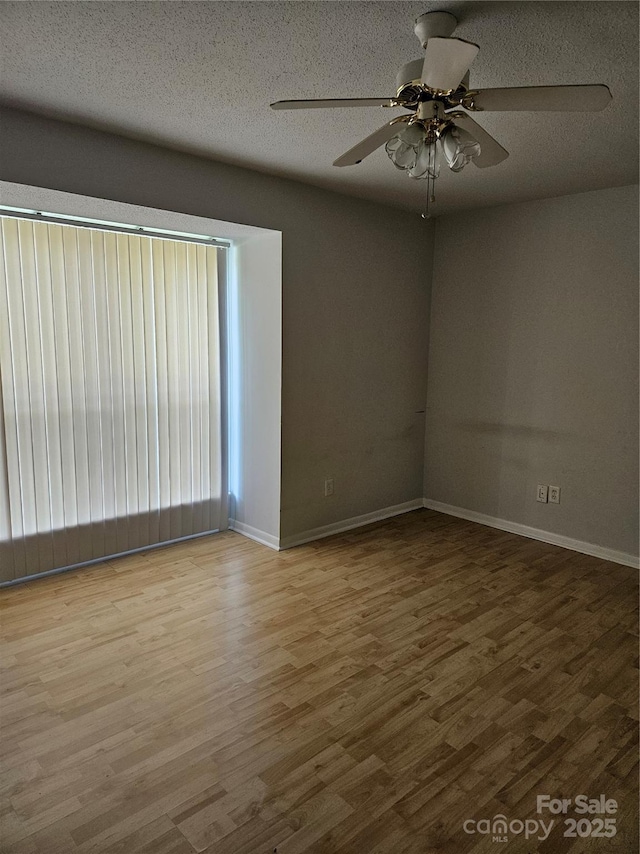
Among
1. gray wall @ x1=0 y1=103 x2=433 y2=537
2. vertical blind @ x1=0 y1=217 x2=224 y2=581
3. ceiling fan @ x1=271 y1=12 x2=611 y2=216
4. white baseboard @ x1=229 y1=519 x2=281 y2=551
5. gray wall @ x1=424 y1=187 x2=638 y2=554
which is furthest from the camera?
white baseboard @ x1=229 y1=519 x2=281 y2=551

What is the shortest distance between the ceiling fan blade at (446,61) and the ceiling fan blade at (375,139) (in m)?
0.25

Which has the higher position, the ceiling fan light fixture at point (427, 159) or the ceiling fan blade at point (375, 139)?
the ceiling fan blade at point (375, 139)

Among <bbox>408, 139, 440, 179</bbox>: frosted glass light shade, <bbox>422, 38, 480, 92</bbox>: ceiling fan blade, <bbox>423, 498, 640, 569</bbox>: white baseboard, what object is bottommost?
<bbox>423, 498, 640, 569</bbox>: white baseboard

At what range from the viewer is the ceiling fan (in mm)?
1486

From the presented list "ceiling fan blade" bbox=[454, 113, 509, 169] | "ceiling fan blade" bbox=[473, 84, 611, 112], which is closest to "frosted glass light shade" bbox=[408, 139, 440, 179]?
"ceiling fan blade" bbox=[454, 113, 509, 169]

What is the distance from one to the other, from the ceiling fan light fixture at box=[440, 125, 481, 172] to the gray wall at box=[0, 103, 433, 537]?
166 cm

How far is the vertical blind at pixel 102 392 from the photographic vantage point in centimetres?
312

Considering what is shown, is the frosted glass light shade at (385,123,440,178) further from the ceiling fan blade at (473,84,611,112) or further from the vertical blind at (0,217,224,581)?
the vertical blind at (0,217,224,581)

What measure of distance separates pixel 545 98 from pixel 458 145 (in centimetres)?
34

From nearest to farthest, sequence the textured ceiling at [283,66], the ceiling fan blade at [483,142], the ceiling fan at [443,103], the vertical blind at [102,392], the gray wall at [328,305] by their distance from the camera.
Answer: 1. the ceiling fan at [443,103]
2. the textured ceiling at [283,66]
3. the ceiling fan blade at [483,142]
4. the gray wall at [328,305]
5. the vertical blind at [102,392]

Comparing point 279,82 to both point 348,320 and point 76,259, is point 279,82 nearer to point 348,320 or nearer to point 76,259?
point 76,259

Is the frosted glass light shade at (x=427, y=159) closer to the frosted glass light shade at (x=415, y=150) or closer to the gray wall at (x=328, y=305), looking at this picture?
the frosted glass light shade at (x=415, y=150)

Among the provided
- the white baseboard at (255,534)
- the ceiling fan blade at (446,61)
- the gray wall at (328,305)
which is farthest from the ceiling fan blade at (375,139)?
the white baseboard at (255,534)

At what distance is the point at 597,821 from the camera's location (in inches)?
67.9
